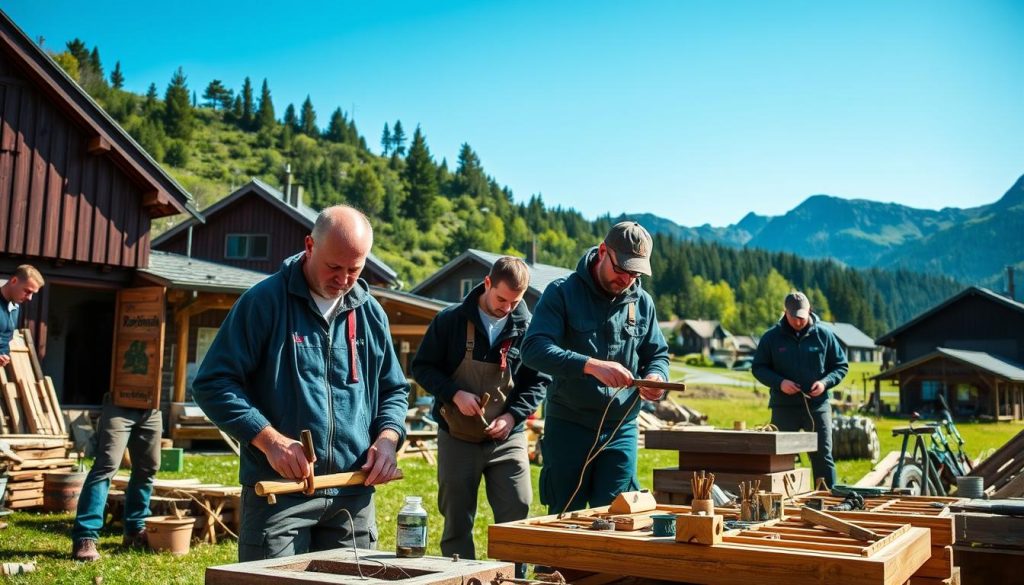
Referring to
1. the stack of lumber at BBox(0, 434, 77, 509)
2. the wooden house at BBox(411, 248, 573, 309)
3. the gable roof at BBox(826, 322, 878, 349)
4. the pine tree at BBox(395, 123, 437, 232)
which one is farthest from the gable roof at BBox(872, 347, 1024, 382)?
the pine tree at BBox(395, 123, 437, 232)

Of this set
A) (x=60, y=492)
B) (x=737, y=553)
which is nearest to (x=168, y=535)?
(x=60, y=492)

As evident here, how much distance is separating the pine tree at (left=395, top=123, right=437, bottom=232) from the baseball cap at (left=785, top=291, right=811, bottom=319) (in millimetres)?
120645

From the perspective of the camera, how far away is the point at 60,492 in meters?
9.02

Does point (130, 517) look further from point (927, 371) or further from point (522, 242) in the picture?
point (522, 242)

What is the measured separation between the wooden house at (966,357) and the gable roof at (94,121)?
35810 mm

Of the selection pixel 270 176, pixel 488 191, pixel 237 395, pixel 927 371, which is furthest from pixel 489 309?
pixel 488 191

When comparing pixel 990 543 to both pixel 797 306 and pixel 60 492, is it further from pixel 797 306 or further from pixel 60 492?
pixel 60 492

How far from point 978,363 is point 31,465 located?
133 ft

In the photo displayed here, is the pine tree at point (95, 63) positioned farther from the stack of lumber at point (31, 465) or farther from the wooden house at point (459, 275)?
the stack of lumber at point (31, 465)

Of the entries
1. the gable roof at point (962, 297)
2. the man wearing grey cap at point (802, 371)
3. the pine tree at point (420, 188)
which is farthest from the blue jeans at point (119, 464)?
the pine tree at point (420, 188)

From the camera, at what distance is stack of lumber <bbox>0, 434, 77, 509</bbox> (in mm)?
9047

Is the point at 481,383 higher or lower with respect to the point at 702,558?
higher

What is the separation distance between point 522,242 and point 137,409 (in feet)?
470

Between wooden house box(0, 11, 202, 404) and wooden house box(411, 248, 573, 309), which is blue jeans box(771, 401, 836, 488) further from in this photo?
wooden house box(411, 248, 573, 309)
